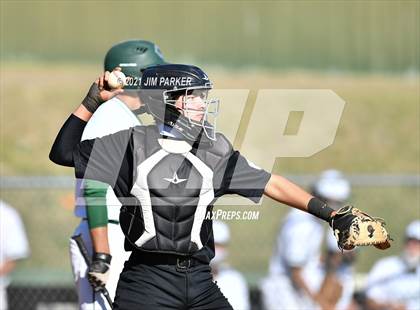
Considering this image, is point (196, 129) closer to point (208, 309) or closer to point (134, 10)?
point (208, 309)

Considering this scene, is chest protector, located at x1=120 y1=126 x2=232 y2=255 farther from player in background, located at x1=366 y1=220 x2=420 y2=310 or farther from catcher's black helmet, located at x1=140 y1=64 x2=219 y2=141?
player in background, located at x1=366 y1=220 x2=420 y2=310

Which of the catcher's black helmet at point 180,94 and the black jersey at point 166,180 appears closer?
the black jersey at point 166,180

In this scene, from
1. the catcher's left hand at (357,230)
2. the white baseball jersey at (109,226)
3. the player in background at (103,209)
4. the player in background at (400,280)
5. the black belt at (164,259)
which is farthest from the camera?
the player in background at (400,280)

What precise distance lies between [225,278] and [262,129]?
25.5 feet

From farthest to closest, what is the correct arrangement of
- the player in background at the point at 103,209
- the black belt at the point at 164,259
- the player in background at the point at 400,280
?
the player in background at the point at 400,280
the player in background at the point at 103,209
the black belt at the point at 164,259

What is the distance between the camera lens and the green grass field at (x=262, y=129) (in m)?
9.85

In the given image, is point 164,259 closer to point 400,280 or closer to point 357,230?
point 357,230

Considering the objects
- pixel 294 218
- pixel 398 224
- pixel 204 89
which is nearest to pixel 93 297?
pixel 204 89

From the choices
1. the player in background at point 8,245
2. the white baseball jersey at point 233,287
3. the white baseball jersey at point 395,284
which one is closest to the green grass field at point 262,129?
the white baseball jersey at point 233,287

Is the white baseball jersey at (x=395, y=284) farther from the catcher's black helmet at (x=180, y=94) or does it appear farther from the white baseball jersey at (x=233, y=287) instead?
the catcher's black helmet at (x=180, y=94)

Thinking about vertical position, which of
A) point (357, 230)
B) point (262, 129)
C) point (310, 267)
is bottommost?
point (262, 129)

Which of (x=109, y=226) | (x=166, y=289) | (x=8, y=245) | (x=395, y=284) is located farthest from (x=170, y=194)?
(x=395, y=284)

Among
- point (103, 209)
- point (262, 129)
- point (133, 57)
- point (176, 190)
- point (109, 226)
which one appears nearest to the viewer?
point (176, 190)

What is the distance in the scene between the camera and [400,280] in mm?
7727
